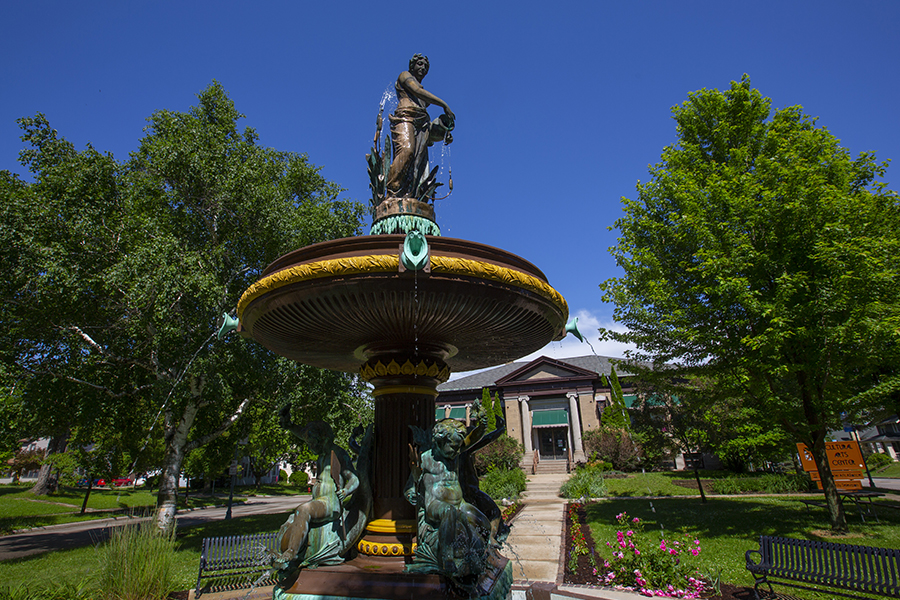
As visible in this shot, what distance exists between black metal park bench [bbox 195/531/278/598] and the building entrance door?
34.1m

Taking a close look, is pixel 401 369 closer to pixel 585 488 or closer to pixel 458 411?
pixel 585 488

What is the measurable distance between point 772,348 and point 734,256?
7.33 ft

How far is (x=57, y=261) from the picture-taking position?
12055 millimetres

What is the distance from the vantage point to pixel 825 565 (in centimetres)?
575

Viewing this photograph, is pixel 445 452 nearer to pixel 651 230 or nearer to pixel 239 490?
pixel 651 230

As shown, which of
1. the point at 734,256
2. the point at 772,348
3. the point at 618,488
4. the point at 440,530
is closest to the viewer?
the point at 440,530

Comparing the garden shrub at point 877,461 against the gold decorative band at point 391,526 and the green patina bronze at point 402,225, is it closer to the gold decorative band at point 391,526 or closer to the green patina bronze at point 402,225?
the gold decorative band at point 391,526

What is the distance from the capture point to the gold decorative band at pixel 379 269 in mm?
3457

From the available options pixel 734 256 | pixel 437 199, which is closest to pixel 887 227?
pixel 734 256

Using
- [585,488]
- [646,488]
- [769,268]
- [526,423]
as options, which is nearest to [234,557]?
[769,268]

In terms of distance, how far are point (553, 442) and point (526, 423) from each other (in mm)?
2956

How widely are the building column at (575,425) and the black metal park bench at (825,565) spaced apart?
104 feet

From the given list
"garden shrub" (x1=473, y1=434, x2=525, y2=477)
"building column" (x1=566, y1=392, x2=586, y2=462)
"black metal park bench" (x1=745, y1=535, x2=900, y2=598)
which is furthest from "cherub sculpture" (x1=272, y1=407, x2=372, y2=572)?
"building column" (x1=566, y1=392, x2=586, y2=462)

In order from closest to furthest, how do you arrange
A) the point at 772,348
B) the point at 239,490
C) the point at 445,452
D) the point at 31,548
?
the point at 445,452
the point at 772,348
the point at 31,548
the point at 239,490
